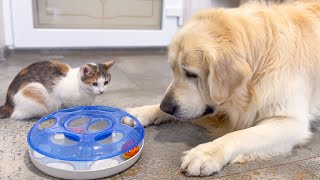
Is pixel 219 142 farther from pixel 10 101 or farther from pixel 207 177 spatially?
pixel 10 101

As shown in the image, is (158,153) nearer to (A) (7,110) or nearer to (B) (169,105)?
(B) (169,105)

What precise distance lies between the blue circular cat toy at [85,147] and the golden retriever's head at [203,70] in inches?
8.2

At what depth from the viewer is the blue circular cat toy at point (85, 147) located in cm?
109

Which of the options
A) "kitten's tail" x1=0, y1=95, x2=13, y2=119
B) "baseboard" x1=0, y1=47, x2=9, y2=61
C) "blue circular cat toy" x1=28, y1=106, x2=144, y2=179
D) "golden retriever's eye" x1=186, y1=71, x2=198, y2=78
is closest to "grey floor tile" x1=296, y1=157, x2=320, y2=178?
"golden retriever's eye" x1=186, y1=71, x2=198, y2=78

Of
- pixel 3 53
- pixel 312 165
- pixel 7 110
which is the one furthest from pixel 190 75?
pixel 3 53

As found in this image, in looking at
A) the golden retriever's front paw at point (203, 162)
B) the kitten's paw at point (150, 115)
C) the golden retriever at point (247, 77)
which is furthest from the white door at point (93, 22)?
the golden retriever's front paw at point (203, 162)

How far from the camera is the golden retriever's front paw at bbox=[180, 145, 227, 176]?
1.12 metres

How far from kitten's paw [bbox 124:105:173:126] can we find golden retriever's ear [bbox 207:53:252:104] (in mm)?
389

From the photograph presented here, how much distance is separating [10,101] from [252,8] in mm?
1145

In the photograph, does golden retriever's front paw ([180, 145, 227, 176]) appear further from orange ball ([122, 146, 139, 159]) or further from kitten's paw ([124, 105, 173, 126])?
kitten's paw ([124, 105, 173, 126])

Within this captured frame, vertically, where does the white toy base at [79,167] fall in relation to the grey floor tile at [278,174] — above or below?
above

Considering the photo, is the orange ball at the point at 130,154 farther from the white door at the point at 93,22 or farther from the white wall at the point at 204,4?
the white wall at the point at 204,4

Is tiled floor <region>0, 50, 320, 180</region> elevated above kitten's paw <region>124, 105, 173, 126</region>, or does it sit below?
below

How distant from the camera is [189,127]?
1548mm
